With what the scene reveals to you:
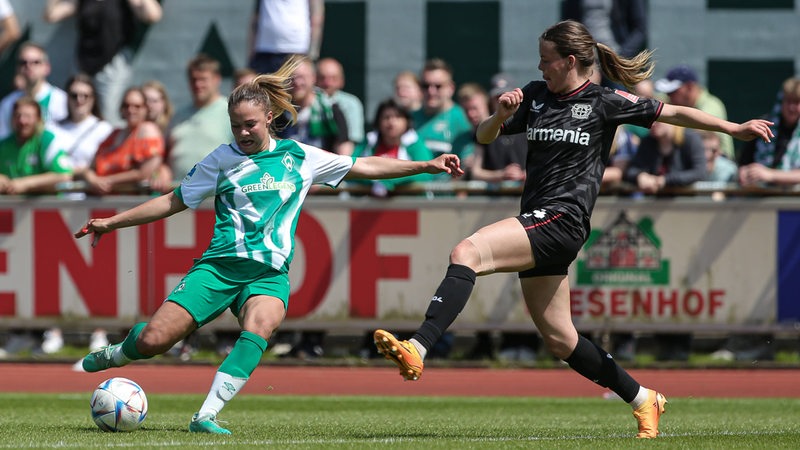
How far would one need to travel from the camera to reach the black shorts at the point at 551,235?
285 inches

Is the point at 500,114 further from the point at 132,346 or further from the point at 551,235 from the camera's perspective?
the point at 132,346

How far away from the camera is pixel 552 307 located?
24.6 feet

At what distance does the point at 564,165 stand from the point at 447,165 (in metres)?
0.66

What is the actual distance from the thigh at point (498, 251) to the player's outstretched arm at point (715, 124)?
1123 mm

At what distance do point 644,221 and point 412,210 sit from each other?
2.27 meters

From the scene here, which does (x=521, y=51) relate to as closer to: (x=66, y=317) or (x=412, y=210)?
(x=412, y=210)

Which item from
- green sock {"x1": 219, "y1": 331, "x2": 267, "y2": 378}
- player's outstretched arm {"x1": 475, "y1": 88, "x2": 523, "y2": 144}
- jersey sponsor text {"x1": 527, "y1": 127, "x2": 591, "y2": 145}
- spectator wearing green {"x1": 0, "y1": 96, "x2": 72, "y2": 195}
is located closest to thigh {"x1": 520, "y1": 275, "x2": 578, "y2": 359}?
jersey sponsor text {"x1": 527, "y1": 127, "x2": 591, "y2": 145}

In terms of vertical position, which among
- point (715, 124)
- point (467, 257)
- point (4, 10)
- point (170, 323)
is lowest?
point (170, 323)

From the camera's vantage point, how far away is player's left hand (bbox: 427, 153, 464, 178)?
7.52m

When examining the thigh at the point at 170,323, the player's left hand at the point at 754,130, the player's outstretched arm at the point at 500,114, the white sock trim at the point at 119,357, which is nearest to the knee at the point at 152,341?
the thigh at the point at 170,323

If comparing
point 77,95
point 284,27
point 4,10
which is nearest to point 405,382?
point 284,27

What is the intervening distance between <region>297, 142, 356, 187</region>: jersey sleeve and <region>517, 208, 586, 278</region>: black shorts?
1.17 metres

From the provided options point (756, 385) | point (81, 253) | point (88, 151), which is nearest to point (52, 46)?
point (88, 151)

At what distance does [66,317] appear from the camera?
13531 millimetres
